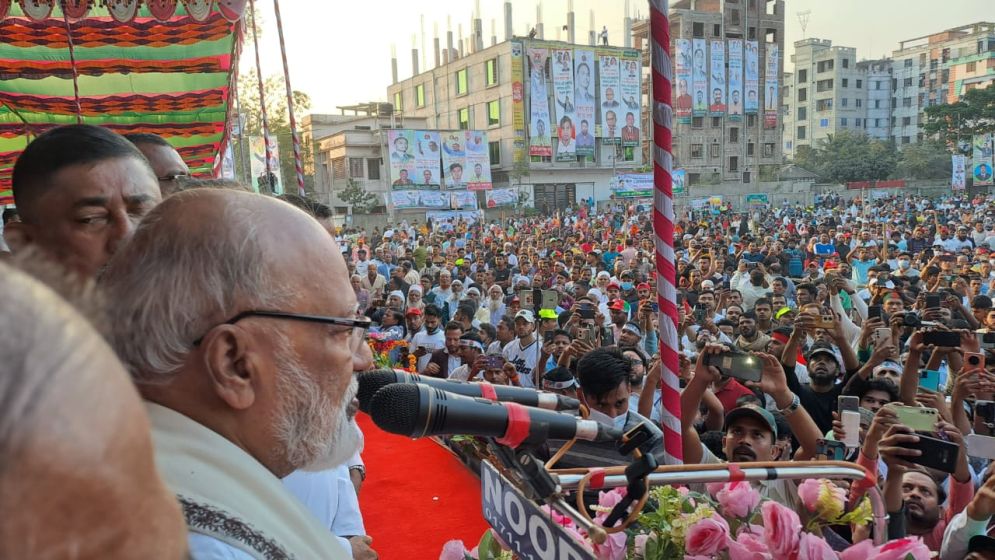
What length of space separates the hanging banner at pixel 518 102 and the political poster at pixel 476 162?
739 cm

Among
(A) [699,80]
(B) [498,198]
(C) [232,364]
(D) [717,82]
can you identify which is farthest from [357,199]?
(C) [232,364]

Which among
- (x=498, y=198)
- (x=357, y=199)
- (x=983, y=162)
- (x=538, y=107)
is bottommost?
(x=498, y=198)

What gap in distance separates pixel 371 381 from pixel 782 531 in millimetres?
1065

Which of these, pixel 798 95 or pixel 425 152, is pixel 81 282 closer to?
pixel 425 152

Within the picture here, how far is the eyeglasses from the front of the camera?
1179 mm

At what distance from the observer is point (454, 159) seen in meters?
39.6

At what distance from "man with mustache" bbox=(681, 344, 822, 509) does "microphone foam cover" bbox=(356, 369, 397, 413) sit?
1.83m

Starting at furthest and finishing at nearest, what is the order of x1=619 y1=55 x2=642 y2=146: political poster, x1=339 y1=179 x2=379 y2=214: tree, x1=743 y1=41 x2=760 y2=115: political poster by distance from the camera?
1. x1=743 y1=41 x2=760 y2=115: political poster
2. x1=619 y1=55 x2=642 y2=146: political poster
3. x1=339 y1=179 x2=379 y2=214: tree

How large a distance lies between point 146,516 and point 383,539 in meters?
4.31

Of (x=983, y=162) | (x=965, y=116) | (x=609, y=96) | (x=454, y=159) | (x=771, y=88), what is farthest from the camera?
(x=771, y=88)

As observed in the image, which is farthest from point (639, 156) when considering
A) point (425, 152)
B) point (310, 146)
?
point (310, 146)

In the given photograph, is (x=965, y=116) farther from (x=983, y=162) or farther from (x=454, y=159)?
(x=454, y=159)

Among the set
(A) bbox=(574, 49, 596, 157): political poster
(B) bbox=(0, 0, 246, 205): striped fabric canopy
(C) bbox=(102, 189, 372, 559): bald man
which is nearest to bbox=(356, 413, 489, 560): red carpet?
(C) bbox=(102, 189, 372, 559): bald man

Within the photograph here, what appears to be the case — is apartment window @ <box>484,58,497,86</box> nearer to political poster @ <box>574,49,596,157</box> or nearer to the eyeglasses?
political poster @ <box>574,49,596,157</box>
